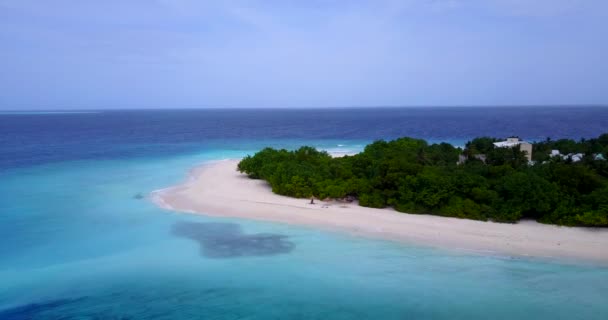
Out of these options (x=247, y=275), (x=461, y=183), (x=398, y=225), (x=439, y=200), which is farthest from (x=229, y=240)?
(x=461, y=183)

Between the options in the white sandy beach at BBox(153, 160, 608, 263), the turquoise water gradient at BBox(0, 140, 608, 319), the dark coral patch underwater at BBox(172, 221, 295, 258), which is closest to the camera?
the turquoise water gradient at BBox(0, 140, 608, 319)

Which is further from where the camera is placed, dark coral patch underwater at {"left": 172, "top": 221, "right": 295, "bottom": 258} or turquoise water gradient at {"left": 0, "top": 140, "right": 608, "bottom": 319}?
dark coral patch underwater at {"left": 172, "top": 221, "right": 295, "bottom": 258}

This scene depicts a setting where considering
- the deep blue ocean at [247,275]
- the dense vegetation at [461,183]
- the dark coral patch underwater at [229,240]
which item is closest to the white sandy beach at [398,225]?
the dense vegetation at [461,183]

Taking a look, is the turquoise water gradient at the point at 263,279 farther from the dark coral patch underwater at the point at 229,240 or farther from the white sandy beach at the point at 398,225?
the white sandy beach at the point at 398,225

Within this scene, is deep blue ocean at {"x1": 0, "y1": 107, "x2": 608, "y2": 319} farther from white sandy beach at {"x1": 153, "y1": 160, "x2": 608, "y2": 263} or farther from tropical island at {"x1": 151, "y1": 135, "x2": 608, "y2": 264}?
tropical island at {"x1": 151, "y1": 135, "x2": 608, "y2": 264}

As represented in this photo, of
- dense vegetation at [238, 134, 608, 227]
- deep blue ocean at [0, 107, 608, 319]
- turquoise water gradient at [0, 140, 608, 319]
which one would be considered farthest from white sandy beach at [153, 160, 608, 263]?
turquoise water gradient at [0, 140, 608, 319]

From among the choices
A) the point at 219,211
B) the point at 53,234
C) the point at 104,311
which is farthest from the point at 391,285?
the point at 53,234

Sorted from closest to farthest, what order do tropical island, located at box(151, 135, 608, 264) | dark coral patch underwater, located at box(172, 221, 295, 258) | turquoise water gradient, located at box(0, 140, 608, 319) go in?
1. turquoise water gradient, located at box(0, 140, 608, 319)
2. dark coral patch underwater, located at box(172, 221, 295, 258)
3. tropical island, located at box(151, 135, 608, 264)
